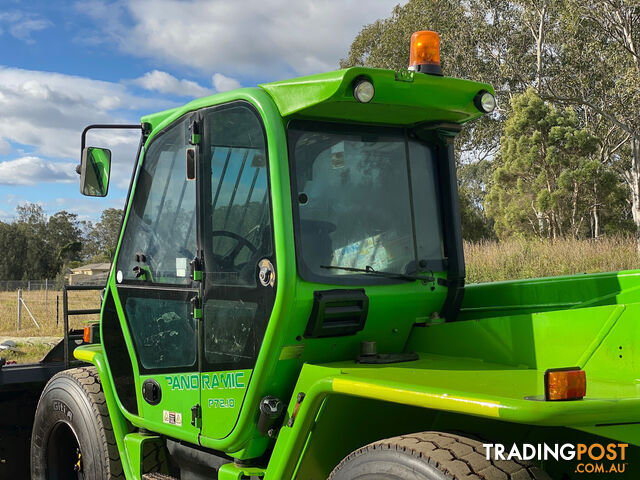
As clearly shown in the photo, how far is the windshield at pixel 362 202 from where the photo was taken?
11.0ft

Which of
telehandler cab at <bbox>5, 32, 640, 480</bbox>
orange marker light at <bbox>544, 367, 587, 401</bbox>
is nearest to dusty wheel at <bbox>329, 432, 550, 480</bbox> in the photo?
telehandler cab at <bbox>5, 32, 640, 480</bbox>

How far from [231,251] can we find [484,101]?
144 cm

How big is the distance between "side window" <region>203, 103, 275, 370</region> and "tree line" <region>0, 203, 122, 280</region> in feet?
208

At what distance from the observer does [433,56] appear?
3.60m

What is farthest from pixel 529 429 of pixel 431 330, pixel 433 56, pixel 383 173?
pixel 433 56

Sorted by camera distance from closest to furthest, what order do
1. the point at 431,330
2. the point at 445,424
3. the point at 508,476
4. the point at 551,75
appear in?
the point at 508,476 < the point at 445,424 < the point at 431,330 < the point at 551,75

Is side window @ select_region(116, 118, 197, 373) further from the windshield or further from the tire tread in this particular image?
the windshield

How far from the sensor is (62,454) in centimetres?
478

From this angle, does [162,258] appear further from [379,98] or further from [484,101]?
[484,101]

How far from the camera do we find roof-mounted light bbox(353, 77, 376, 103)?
3127 millimetres

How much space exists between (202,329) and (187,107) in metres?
1.18

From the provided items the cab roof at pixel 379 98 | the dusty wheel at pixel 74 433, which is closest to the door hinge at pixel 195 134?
the cab roof at pixel 379 98

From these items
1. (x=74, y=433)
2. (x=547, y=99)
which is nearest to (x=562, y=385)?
(x=74, y=433)

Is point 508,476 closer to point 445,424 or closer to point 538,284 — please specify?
point 445,424
